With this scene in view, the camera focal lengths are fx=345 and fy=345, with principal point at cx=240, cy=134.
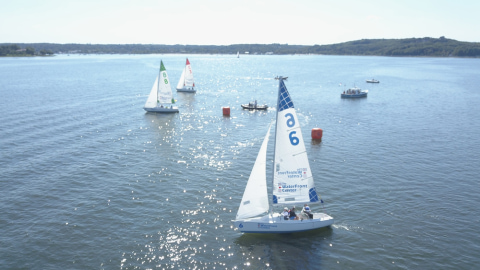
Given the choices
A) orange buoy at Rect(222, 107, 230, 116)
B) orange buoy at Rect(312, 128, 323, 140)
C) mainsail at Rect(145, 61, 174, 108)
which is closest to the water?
orange buoy at Rect(312, 128, 323, 140)

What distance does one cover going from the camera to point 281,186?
3278cm

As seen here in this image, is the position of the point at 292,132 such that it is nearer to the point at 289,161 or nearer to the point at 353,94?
the point at 289,161

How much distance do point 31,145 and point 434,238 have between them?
2285 inches

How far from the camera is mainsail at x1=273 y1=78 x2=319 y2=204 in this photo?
30.6 metres

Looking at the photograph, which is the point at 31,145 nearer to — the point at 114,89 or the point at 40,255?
the point at 40,255

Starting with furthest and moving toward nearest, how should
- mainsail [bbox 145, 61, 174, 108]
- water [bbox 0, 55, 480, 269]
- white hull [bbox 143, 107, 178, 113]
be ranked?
1. mainsail [bbox 145, 61, 174, 108]
2. white hull [bbox 143, 107, 178, 113]
3. water [bbox 0, 55, 480, 269]

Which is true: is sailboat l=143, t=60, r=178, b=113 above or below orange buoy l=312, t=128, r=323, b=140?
above

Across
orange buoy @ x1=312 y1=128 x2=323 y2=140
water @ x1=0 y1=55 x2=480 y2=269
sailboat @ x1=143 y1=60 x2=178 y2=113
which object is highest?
sailboat @ x1=143 y1=60 x2=178 y2=113

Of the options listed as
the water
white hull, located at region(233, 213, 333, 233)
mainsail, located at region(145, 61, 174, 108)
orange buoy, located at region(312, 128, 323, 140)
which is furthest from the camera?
mainsail, located at region(145, 61, 174, 108)

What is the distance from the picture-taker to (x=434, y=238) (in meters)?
32.2

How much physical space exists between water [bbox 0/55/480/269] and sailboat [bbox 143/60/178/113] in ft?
13.5

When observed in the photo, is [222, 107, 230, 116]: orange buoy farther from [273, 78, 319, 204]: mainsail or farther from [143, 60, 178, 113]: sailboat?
[273, 78, 319, 204]: mainsail

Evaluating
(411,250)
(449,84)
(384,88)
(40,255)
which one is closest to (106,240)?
(40,255)

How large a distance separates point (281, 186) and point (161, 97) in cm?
6072
